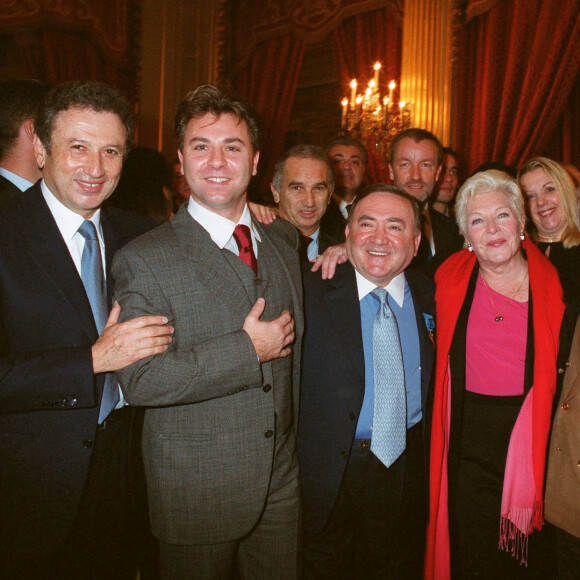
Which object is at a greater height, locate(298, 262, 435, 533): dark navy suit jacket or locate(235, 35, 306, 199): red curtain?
locate(235, 35, 306, 199): red curtain

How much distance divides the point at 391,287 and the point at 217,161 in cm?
89

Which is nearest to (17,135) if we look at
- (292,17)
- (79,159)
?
(79,159)

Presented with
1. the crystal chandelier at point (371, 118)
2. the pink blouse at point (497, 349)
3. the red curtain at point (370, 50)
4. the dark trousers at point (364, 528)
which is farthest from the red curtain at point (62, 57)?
the dark trousers at point (364, 528)

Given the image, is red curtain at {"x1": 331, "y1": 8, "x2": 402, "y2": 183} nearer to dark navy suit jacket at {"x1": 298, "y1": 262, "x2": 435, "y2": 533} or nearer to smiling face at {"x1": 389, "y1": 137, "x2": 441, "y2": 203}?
smiling face at {"x1": 389, "y1": 137, "x2": 441, "y2": 203}

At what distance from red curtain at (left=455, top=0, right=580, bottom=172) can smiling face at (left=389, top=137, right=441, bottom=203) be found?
2387mm

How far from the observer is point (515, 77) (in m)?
5.30

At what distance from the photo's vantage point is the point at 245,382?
4.77ft

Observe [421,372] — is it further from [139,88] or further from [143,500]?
[139,88]

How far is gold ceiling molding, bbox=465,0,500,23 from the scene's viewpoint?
17.5 ft

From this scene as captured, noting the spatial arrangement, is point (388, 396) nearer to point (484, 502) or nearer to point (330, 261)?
point (330, 261)

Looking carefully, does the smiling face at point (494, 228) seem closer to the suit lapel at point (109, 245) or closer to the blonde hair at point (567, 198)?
the blonde hair at point (567, 198)

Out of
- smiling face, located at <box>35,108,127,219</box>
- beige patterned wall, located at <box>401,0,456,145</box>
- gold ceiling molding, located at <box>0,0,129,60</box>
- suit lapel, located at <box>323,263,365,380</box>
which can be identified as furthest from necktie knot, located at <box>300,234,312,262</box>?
gold ceiling molding, located at <box>0,0,129,60</box>

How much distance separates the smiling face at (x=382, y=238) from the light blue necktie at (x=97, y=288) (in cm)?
98

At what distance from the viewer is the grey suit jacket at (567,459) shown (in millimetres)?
1822
